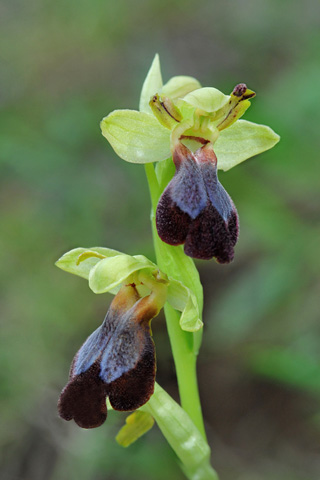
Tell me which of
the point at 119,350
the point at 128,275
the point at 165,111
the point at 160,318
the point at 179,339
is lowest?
the point at 160,318

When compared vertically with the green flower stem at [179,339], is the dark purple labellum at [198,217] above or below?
above

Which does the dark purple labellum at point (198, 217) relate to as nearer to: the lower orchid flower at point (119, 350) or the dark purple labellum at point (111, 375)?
the lower orchid flower at point (119, 350)

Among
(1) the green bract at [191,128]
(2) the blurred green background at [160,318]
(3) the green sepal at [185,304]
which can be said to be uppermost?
(1) the green bract at [191,128]

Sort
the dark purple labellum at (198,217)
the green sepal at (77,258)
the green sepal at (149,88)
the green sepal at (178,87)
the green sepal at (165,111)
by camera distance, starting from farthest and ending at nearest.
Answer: the green sepal at (178,87) < the green sepal at (149,88) < the green sepal at (77,258) < the green sepal at (165,111) < the dark purple labellum at (198,217)

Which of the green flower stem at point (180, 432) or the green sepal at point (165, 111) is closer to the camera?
the green sepal at point (165, 111)

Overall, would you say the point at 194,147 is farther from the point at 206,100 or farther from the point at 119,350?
the point at 119,350

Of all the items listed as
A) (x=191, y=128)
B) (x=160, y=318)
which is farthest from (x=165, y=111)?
(x=160, y=318)

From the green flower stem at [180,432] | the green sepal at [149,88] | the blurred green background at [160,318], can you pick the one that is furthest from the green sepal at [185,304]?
the blurred green background at [160,318]

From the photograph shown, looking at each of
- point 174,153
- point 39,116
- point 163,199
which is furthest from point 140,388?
point 39,116
